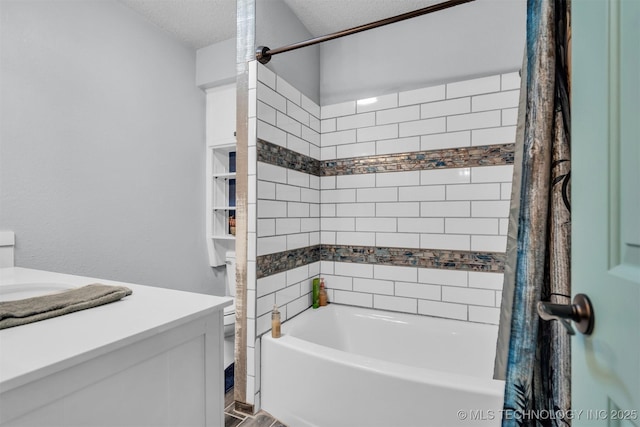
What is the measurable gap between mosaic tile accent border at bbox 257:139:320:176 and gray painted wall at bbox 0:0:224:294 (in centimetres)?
109

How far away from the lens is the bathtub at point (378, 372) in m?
1.21

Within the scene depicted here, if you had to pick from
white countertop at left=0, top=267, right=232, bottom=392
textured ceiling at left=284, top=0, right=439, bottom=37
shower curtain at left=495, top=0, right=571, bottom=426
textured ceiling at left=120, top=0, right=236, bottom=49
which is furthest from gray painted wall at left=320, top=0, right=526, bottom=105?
white countertop at left=0, top=267, right=232, bottom=392

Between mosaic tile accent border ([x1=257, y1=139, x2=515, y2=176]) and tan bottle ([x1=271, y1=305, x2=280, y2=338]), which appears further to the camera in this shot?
mosaic tile accent border ([x1=257, y1=139, x2=515, y2=176])

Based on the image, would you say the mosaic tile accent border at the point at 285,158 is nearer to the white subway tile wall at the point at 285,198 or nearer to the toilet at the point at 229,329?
the white subway tile wall at the point at 285,198

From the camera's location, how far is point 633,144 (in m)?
0.43

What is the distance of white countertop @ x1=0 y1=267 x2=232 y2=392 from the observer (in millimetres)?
515

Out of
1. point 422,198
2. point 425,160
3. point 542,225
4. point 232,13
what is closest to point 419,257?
point 422,198

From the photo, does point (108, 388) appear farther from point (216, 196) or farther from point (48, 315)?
point (216, 196)

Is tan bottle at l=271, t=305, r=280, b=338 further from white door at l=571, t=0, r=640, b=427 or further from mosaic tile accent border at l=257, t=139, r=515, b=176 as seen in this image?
white door at l=571, t=0, r=640, b=427

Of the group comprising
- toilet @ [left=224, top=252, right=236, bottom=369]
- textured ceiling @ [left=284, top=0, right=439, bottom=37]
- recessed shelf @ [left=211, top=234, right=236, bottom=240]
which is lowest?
toilet @ [left=224, top=252, right=236, bottom=369]

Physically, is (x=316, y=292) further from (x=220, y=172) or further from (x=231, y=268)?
(x=220, y=172)

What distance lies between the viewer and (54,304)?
29.9 inches

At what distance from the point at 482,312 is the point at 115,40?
115 inches

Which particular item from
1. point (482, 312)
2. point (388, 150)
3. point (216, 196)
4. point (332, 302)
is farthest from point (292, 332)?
point (216, 196)
